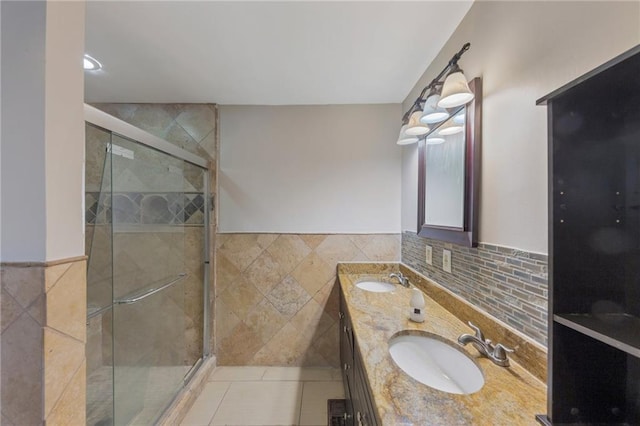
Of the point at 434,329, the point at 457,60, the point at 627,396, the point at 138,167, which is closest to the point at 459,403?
the point at 627,396

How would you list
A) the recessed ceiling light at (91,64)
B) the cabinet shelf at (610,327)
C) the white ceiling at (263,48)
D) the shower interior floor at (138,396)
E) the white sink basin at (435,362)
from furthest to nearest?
the recessed ceiling light at (91,64)
the shower interior floor at (138,396)
the white ceiling at (263,48)
the white sink basin at (435,362)
the cabinet shelf at (610,327)

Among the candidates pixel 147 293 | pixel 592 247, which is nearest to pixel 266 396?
pixel 147 293

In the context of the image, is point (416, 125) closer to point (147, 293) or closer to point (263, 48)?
point (263, 48)

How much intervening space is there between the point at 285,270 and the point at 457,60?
1.83m

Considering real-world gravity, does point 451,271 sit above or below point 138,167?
below

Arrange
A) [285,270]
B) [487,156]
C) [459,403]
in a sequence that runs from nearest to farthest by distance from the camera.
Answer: [459,403], [487,156], [285,270]

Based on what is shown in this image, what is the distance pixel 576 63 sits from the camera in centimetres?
69

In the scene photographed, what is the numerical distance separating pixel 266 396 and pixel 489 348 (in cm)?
164

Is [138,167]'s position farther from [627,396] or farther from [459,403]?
[627,396]

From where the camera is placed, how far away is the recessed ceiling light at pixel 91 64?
1.53 m

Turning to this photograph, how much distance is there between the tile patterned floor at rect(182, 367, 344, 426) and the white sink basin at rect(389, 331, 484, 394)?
3.33 feet

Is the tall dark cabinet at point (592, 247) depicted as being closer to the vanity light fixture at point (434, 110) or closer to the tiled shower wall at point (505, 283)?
the tiled shower wall at point (505, 283)

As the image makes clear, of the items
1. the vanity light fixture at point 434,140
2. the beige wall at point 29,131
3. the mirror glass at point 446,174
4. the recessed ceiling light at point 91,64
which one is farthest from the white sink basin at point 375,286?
the recessed ceiling light at point 91,64

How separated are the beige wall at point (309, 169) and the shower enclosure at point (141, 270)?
1.23 feet
